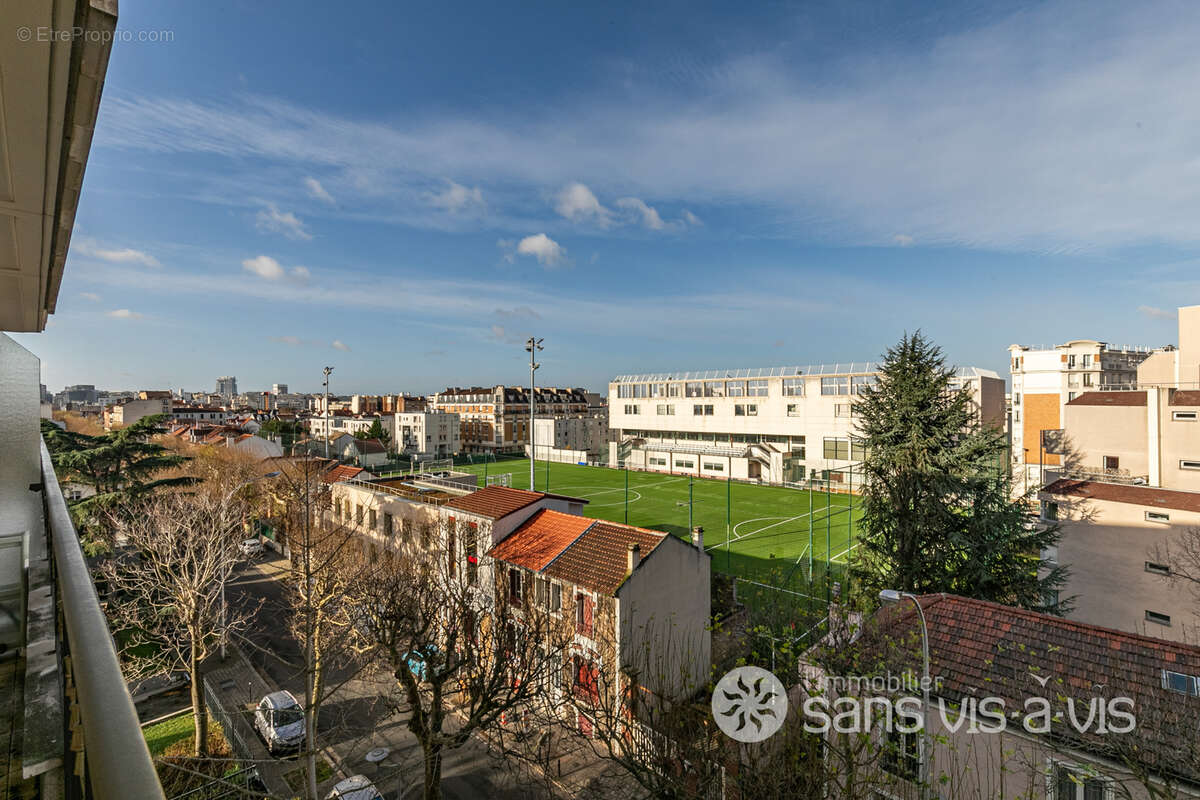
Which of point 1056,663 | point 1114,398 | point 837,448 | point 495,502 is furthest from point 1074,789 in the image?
point 837,448

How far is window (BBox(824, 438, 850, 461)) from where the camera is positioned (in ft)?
130

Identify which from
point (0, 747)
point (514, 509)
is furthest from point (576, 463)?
point (0, 747)

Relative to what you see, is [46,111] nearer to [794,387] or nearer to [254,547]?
[254,547]

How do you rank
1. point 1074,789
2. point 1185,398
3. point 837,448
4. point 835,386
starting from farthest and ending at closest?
point 835,386 → point 837,448 → point 1185,398 → point 1074,789

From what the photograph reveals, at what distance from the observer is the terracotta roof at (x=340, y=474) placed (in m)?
21.6

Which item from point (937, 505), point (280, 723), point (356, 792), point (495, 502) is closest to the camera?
point (356, 792)

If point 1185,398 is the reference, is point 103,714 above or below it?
below

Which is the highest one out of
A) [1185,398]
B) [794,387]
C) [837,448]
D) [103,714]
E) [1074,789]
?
[794,387]

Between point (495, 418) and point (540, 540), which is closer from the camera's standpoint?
point (540, 540)

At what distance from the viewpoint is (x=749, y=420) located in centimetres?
4678

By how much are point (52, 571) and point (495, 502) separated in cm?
1401

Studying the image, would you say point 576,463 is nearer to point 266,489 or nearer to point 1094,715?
point 266,489

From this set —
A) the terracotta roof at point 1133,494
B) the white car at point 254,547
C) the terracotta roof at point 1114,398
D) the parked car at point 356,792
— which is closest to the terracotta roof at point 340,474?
the white car at point 254,547

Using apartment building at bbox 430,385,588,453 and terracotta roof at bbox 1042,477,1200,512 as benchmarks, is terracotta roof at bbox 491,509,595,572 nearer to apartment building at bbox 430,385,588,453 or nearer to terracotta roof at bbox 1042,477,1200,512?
terracotta roof at bbox 1042,477,1200,512
